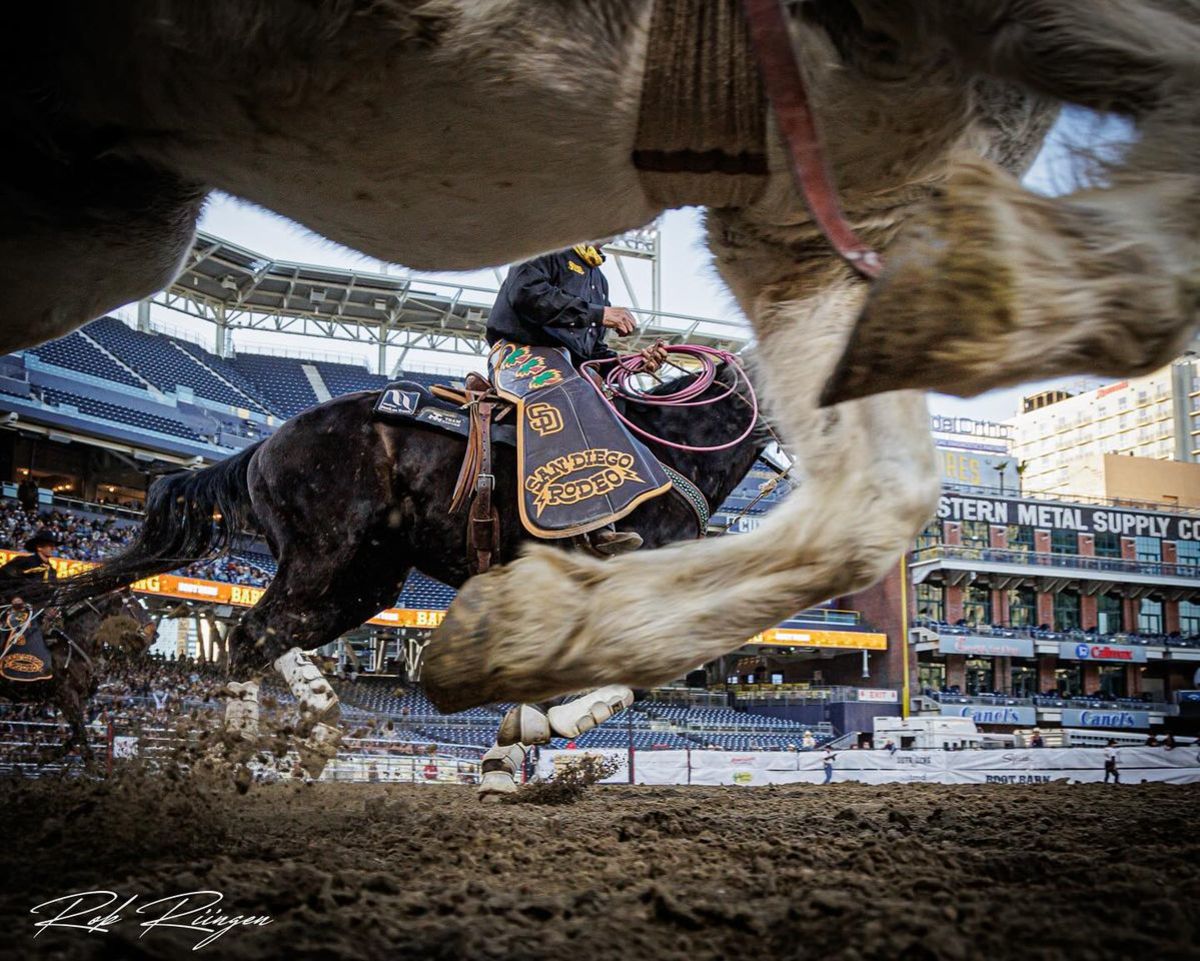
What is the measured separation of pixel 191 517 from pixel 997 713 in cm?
3435

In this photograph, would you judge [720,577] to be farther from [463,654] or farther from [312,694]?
[312,694]

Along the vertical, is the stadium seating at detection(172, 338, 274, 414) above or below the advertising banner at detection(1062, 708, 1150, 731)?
above

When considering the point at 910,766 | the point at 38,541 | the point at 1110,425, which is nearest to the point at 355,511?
the point at 38,541

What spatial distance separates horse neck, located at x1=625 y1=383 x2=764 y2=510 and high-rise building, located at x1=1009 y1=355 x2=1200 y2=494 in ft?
231

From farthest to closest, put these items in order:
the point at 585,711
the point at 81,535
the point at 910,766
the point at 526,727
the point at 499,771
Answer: the point at 81,535
the point at 910,766
the point at 499,771
the point at 585,711
the point at 526,727

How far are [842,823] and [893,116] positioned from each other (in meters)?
2.31

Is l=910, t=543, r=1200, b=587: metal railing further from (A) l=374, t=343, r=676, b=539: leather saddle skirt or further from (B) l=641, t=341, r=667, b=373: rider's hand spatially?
(A) l=374, t=343, r=676, b=539: leather saddle skirt

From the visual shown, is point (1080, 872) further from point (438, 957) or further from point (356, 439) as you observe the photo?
point (356, 439)

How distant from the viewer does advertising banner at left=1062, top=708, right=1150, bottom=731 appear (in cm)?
3650

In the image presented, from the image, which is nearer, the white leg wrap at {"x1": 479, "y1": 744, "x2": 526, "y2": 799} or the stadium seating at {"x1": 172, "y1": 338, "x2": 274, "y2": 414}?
the white leg wrap at {"x1": 479, "y1": 744, "x2": 526, "y2": 799}

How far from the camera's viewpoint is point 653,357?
584 centimetres

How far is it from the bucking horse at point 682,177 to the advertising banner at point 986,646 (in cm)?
3633

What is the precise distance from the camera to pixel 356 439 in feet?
18.1

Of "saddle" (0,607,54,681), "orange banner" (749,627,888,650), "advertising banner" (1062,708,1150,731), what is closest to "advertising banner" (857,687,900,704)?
"orange banner" (749,627,888,650)
